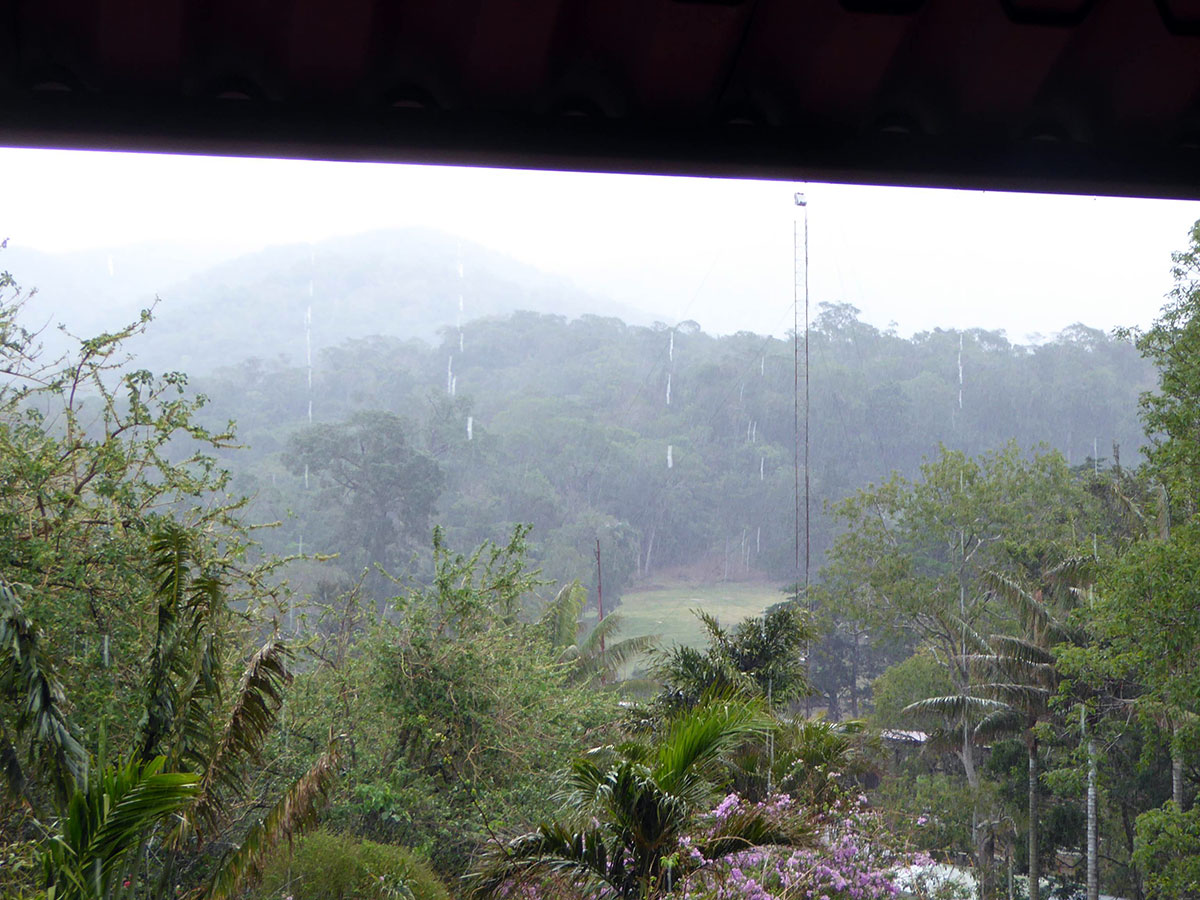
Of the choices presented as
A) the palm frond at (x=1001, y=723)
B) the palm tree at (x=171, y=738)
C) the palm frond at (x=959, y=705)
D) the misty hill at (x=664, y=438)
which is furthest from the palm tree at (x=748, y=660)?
the misty hill at (x=664, y=438)

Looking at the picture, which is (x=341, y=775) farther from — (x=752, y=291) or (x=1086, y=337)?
(x=752, y=291)

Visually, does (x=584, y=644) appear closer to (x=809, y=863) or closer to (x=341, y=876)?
(x=341, y=876)

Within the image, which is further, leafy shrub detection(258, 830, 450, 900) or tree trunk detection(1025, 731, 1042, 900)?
tree trunk detection(1025, 731, 1042, 900)

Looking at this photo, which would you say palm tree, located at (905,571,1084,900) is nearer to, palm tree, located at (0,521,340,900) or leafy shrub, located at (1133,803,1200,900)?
leafy shrub, located at (1133,803,1200,900)

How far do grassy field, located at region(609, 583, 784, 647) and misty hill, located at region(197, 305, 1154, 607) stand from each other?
105cm

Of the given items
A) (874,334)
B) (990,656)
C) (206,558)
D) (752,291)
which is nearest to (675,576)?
(874,334)

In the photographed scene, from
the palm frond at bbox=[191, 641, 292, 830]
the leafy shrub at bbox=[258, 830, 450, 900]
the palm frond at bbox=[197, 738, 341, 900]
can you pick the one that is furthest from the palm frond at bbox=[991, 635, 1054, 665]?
the palm frond at bbox=[191, 641, 292, 830]

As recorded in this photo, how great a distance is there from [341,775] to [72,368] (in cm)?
411

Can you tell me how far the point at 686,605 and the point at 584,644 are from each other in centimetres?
2272

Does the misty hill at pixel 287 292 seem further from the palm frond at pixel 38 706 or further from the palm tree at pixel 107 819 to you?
the palm tree at pixel 107 819

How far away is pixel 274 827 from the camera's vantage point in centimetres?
423

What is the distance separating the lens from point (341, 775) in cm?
852

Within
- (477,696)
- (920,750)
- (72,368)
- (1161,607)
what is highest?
(72,368)

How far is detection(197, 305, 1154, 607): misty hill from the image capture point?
36094 millimetres
